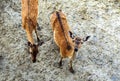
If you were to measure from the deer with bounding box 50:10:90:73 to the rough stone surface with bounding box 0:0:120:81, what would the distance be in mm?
328

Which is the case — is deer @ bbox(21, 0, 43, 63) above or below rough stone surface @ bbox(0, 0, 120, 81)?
above

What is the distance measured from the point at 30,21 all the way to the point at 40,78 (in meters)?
1.18

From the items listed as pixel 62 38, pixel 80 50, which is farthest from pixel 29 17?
pixel 80 50

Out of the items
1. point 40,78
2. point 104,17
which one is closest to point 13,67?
point 40,78

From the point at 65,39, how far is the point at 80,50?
0.95 metres

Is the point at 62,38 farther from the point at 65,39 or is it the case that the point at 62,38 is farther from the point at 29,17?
the point at 29,17

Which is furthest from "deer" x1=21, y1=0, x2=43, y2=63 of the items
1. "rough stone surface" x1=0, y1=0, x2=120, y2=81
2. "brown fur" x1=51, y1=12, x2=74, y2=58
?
"rough stone surface" x1=0, y1=0, x2=120, y2=81

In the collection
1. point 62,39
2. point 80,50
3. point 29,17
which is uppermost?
point 29,17

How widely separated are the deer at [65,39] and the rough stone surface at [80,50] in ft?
1.08

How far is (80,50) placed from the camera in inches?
278

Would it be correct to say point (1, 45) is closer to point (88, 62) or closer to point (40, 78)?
point (40, 78)

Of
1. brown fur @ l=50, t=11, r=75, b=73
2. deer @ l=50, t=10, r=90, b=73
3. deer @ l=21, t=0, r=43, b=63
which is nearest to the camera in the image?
deer @ l=50, t=10, r=90, b=73

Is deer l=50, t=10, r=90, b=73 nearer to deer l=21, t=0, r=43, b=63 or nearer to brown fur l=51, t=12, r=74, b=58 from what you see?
brown fur l=51, t=12, r=74, b=58

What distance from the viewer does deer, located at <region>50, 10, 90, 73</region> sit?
601 cm
